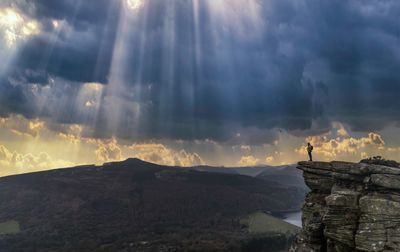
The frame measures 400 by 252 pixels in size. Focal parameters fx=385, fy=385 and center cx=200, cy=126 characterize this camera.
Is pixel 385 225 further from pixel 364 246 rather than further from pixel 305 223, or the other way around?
pixel 305 223

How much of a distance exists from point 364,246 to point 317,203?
50.4 feet

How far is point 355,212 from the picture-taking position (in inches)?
2010

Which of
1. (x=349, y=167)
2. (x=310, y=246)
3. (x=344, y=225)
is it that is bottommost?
(x=310, y=246)

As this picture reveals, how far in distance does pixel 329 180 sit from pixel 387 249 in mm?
17078

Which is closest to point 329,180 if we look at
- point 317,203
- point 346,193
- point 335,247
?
point 317,203

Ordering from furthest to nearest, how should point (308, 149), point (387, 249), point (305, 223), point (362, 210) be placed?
point (308, 149)
point (305, 223)
point (362, 210)
point (387, 249)

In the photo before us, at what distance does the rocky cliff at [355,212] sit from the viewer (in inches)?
1876

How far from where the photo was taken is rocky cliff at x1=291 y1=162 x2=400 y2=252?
4766cm

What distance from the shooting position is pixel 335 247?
52406 mm

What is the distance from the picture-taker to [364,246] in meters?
48.0

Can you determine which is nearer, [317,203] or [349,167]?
[349,167]

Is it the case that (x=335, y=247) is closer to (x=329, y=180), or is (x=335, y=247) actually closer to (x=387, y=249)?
(x=387, y=249)

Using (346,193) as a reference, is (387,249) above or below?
below

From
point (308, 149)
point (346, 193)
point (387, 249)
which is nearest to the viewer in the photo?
point (387, 249)
